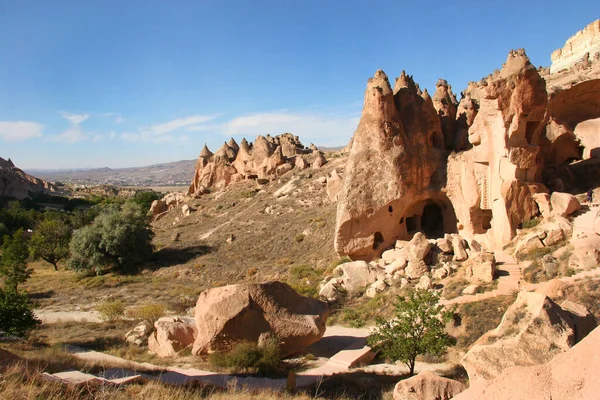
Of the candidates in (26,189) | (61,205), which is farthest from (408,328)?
(26,189)

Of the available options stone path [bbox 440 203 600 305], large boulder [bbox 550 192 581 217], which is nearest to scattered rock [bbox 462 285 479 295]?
stone path [bbox 440 203 600 305]

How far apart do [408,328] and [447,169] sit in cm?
1147

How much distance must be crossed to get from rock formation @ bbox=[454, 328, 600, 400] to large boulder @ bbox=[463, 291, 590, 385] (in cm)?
168

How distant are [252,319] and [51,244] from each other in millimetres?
31435

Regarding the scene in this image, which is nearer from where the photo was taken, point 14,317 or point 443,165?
point 14,317

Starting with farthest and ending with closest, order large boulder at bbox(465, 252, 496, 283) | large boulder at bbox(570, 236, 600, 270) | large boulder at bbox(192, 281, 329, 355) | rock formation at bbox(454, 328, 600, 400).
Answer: large boulder at bbox(465, 252, 496, 283) → large boulder at bbox(570, 236, 600, 270) → large boulder at bbox(192, 281, 329, 355) → rock formation at bbox(454, 328, 600, 400)

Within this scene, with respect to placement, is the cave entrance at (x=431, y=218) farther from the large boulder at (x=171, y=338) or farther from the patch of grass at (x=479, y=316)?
the large boulder at (x=171, y=338)

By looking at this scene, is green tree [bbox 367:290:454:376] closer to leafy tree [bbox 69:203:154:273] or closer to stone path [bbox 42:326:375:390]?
stone path [bbox 42:326:375:390]

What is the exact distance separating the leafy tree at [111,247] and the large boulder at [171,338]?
17.6 m

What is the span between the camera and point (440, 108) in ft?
76.7

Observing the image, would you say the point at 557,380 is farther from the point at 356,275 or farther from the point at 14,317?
the point at 14,317

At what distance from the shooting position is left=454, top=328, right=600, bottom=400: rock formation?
3.62m

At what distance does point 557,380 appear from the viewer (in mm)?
3789

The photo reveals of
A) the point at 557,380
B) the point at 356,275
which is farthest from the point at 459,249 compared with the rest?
the point at 557,380
